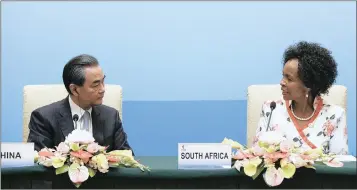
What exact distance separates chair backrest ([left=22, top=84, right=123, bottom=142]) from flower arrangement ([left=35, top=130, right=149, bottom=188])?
0.85 meters

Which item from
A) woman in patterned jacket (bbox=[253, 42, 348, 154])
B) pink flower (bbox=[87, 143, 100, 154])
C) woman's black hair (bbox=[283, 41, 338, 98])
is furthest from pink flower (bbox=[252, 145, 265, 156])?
woman's black hair (bbox=[283, 41, 338, 98])

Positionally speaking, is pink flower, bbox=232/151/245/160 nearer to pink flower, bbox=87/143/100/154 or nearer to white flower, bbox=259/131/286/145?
white flower, bbox=259/131/286/145

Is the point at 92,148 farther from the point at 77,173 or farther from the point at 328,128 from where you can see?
the point at 328,128

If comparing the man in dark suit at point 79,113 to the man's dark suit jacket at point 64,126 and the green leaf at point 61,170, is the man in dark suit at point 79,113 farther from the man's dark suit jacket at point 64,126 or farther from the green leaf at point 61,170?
the green leaf at point 61,170

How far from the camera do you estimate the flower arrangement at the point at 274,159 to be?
5.95 feet

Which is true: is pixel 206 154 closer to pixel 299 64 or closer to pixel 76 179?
pixel 76 179

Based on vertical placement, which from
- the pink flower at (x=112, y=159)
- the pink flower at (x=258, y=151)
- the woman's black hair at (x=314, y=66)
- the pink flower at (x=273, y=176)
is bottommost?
the pink flower at (x=273, y=176)

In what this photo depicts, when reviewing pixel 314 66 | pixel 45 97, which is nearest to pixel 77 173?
pixel 45 97

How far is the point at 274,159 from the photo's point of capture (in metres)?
1.85

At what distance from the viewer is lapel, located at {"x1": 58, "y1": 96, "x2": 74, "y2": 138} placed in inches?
98.9

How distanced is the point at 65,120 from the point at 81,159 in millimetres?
697

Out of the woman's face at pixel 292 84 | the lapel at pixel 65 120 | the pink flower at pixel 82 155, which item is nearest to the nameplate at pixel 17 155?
the pink flower at pixel 82 155

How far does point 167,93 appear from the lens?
3639mm

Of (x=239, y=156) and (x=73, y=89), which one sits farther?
Result: (x=73, y=89)
